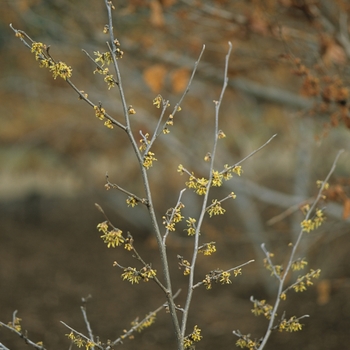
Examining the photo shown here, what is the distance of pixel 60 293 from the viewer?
7.88 meters

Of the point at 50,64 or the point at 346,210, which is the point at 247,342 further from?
the point at 50,64

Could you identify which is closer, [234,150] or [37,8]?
[37,8]

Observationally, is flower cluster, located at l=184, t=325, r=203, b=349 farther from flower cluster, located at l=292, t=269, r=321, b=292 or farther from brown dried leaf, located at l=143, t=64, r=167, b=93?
brown dried leaf, located at l=143, t=64, r=167, b=93

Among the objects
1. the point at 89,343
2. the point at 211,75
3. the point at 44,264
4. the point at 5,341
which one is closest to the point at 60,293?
the point at 44,264

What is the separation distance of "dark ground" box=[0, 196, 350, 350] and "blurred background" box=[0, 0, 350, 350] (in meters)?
0.03

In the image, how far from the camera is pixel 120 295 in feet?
25.8

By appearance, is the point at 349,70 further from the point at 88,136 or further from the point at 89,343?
the point at 88,136

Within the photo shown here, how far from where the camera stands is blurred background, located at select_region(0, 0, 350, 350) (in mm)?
4062

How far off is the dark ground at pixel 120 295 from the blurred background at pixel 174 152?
3 centimetres

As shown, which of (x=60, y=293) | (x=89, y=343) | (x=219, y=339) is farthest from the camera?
(x=60, y=293)

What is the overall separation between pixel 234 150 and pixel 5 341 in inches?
301

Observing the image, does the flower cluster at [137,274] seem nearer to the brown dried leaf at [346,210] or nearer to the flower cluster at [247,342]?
the flower cluster at [247,342]

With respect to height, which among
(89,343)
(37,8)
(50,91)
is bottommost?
(50,91)

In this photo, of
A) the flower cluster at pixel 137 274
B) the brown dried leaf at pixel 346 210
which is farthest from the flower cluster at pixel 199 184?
the brown dried leaf at pixel 346 210
